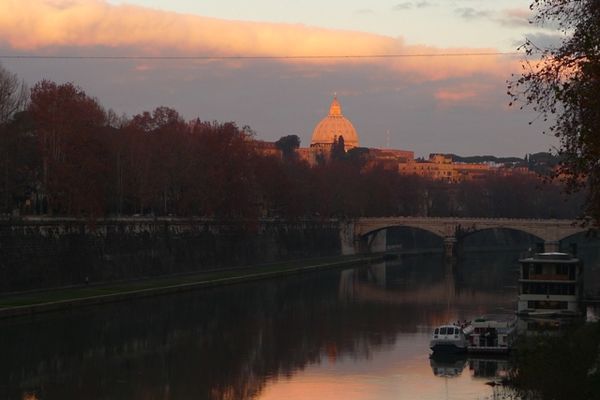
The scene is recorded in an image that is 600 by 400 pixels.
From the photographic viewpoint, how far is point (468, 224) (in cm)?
11138

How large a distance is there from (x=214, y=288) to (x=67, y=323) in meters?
21.4

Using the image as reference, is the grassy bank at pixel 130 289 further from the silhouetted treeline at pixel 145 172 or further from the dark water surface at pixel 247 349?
the silhouetted treeline at pixel 145 172

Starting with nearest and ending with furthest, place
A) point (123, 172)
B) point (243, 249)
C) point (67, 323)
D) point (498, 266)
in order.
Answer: point (67, 323), point (123, 172), point (243, 249), point (498, 266)

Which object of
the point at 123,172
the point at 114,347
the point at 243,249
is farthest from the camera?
the point at 243,249

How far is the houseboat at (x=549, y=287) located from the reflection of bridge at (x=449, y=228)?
4334cm

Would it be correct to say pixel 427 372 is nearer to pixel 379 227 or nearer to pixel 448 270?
pixel 448 270

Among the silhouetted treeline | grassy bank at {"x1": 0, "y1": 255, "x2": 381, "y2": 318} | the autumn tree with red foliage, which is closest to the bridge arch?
the silhouetted treeline

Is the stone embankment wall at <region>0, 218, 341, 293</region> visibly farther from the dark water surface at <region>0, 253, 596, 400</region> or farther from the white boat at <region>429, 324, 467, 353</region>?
the white boat at <region>429, 324, 467, 353</region>

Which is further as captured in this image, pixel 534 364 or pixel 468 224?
pixel 468 224

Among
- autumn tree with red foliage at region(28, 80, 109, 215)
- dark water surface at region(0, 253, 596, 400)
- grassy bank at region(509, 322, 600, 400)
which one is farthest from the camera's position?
autumn tree with red foliage at region(28, 80, 109, 215)

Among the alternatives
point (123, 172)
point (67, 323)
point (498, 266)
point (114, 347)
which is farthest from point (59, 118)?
point (498, 266)

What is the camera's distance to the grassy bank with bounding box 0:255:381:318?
50.4 meters

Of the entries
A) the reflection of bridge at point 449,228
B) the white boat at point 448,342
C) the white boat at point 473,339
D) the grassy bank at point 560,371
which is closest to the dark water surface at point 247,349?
the white boat at point 448,342

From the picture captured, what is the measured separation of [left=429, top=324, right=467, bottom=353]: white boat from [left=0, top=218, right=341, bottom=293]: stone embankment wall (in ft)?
78.0
